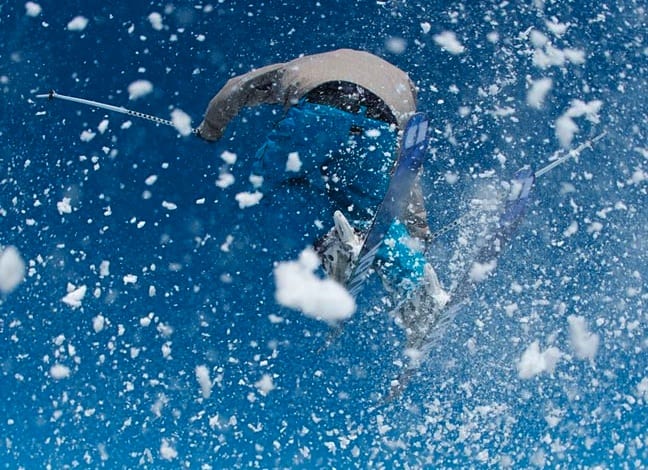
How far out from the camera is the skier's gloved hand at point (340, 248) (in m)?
4.23

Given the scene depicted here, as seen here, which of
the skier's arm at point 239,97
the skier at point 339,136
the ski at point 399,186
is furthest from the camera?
the skier's arm at point 239,97

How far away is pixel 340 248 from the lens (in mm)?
4277

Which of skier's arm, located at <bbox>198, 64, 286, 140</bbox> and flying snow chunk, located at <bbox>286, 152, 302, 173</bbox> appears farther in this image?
skier's arm, located at <bbox>198, 64, 286, 140</bbox>

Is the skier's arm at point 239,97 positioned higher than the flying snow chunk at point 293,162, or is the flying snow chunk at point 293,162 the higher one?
the skier's arm at point 239,97

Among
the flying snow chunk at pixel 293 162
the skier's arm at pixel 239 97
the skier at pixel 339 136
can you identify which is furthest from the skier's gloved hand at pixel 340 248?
the skier's arm at pixel 239 97

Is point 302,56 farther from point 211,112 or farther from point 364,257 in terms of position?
point 364,257

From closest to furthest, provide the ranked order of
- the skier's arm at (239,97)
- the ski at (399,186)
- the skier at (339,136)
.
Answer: the skier at (339,136)
the ski at (399,186)
the skier's arm at (239,97)

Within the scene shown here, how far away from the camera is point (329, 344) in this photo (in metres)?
4.88

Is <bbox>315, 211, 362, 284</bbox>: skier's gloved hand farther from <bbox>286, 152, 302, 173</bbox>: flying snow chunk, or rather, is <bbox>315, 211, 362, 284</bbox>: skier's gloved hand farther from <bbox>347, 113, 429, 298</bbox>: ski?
<bbox>286, 152, 302, 173</bbox>: flying snow chunk

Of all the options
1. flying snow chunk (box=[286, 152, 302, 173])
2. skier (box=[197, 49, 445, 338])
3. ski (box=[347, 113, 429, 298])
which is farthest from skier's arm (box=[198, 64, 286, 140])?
ski (box=[347, 113, 429, 298])

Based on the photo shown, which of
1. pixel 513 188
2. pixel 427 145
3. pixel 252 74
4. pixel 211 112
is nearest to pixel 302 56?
pixel 252 74

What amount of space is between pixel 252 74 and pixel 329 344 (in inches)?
69.6

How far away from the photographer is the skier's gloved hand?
4230 mm

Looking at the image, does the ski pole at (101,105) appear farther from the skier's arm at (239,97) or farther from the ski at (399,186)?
the ski at (399,186)
